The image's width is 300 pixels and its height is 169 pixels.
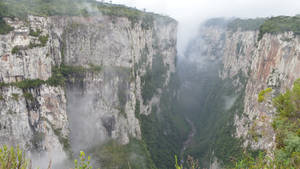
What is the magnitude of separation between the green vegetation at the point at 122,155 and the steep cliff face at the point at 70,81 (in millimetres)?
1923

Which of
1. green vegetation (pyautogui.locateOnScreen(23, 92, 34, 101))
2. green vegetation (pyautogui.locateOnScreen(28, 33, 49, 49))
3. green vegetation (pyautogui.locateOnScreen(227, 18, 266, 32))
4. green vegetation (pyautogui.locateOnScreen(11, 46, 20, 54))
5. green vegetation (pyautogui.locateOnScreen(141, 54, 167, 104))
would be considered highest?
green vegetation (pyautogui.locateOnScreen(227, 18, 266, 32))

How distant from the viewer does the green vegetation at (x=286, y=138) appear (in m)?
10.7

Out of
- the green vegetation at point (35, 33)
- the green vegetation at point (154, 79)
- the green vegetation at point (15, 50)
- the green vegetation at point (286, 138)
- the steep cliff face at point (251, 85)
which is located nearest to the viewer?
the green vegetation at point (286, 138)

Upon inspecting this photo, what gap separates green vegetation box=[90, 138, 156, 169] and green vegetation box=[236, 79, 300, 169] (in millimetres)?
35813

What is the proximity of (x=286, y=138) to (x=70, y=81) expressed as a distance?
143ft

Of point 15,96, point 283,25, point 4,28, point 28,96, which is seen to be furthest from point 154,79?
point 4,28

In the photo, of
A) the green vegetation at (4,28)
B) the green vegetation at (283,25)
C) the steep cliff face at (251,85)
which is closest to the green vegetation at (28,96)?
the green vegetation at (4,28)

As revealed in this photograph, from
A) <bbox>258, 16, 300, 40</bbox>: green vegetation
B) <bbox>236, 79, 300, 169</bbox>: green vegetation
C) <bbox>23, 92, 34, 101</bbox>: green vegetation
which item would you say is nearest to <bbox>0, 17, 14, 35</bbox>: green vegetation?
<bbox>23, 92, 34, 101</bbox>: green vegetation

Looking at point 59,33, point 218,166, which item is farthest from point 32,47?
point 218,166

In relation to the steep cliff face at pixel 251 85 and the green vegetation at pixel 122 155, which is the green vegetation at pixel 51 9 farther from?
the steep cliff face at pixel 251 85

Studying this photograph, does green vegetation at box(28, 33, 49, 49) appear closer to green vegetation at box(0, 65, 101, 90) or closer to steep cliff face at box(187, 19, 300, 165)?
green vegetation at box(0, 65, 101, 90)

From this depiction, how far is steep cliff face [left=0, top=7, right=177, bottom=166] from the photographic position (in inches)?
Result: 1515

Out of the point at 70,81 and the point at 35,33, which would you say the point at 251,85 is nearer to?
the point at 70,81

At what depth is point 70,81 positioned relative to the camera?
47.7 metres
